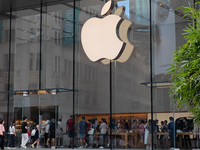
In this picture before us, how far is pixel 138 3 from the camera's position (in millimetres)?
18062

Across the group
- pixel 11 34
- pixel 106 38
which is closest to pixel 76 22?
pixel 11 34

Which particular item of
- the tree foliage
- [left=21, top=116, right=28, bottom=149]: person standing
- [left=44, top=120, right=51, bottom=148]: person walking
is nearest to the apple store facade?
[left=44, top=120, right=51, bottom=148]: person walking

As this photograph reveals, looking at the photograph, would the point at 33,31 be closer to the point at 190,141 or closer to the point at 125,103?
the point at 125,103

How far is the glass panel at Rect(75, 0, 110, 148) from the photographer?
18.5 metres

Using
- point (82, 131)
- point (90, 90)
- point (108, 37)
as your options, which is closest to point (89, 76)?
point (90, 90)

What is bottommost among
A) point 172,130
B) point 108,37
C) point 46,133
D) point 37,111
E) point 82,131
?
point 46,133

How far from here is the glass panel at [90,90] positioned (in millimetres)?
18500

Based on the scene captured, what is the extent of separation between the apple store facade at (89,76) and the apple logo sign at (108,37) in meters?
0.08

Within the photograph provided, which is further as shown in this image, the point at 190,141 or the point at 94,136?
the point at 94,136

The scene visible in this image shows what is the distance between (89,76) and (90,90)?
693 millimetres

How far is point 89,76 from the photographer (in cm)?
1942

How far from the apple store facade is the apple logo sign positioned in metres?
0.08

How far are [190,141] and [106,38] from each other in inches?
240

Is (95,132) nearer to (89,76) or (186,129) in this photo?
(89,76)
